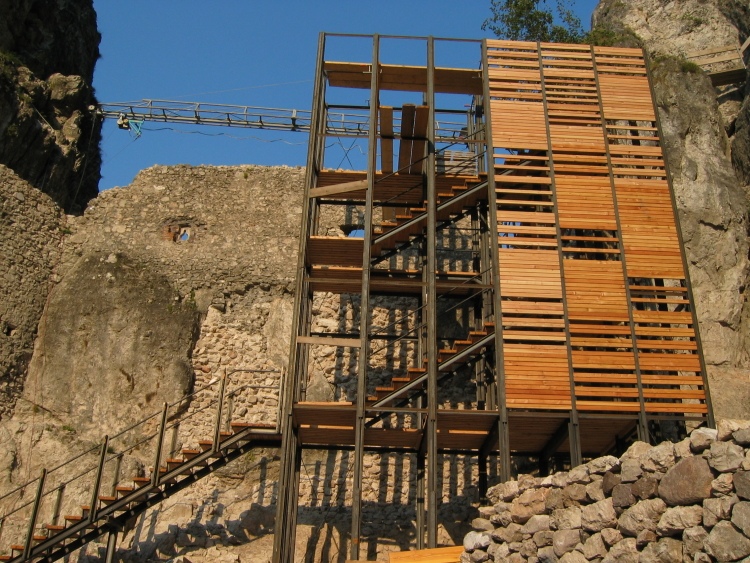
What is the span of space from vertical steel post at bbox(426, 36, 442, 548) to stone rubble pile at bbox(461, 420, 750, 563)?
3.11 m

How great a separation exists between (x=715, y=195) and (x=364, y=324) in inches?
403

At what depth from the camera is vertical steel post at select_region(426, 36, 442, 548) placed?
45.5 ft

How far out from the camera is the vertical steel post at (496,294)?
14305mm

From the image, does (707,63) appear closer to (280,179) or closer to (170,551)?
(280,179)

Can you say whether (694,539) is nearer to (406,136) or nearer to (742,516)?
(742,516)

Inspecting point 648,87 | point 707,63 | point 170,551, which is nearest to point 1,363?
point 170,551

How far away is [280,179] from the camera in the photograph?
21.5m

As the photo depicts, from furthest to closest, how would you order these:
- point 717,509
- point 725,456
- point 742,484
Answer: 1. point 725,456
2. point 717,509
3. point 742,484

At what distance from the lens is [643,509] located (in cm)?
811

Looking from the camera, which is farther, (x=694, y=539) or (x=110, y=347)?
(x=110, y=347)

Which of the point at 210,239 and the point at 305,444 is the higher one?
the point at 210,239

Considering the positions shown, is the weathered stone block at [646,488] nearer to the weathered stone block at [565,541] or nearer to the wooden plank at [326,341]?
the weathered stone block at [565,541]

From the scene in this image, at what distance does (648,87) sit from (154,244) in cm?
A: 1236

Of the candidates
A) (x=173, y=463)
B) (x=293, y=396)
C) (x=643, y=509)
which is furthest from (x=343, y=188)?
(x=643, y=509)
